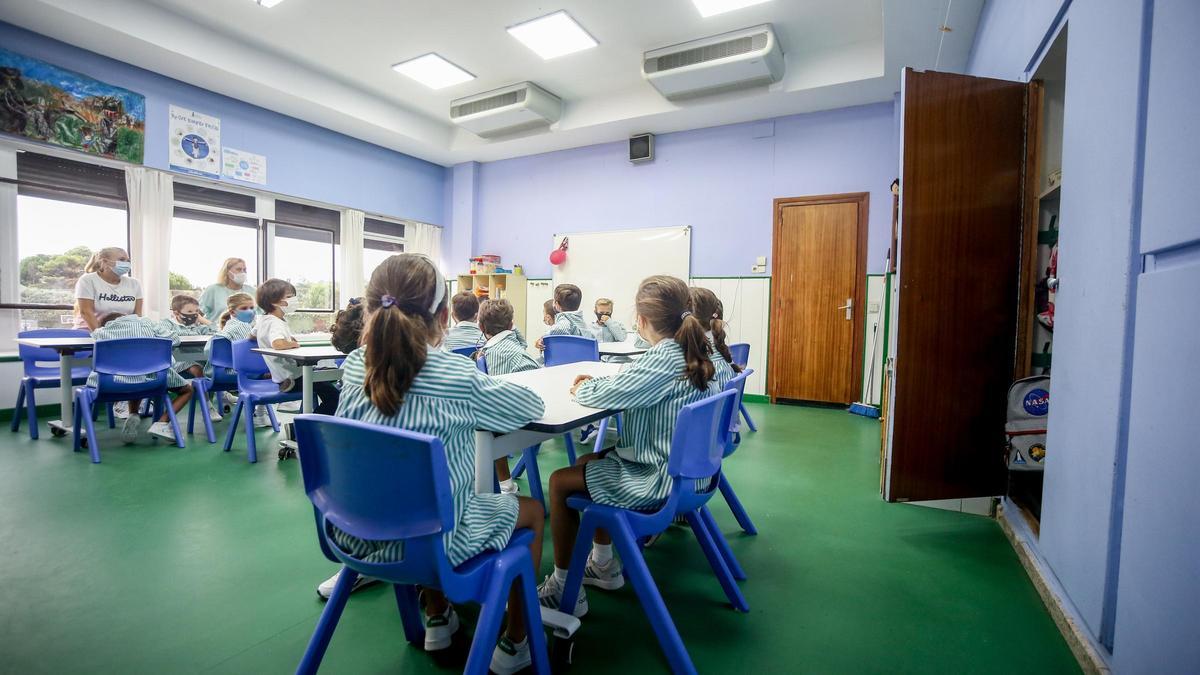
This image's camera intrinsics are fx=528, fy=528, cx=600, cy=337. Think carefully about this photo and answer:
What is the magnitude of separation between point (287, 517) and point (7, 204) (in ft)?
13.7

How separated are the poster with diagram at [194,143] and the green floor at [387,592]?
3186 mm

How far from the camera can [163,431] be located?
3678mm

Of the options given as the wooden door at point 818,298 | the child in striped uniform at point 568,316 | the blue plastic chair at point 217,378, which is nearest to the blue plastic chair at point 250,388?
the blue plastic chair at point 217,378

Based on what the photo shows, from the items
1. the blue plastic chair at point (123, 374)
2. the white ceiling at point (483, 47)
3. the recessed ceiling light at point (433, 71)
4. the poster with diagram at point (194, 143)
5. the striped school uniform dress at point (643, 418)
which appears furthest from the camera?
the recessed ceiling light at point (433, 71)

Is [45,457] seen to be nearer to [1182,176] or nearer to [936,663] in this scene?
[936,663]

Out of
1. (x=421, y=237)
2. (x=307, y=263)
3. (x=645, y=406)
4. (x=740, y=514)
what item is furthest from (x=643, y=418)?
(x=421, y=237)

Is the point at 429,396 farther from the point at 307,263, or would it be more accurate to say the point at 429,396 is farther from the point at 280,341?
the point at 307,263

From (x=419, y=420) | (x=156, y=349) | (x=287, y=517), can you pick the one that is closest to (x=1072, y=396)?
(x=419, y=420)

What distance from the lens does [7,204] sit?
4184 mm

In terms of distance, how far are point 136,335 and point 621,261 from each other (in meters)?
4.51

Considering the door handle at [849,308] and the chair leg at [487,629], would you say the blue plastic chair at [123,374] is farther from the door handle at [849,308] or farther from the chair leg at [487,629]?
the door handle at [849,308]

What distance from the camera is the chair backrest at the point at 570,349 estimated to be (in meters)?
3.36

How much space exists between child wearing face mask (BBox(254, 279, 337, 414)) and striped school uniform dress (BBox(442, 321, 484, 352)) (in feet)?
2.71

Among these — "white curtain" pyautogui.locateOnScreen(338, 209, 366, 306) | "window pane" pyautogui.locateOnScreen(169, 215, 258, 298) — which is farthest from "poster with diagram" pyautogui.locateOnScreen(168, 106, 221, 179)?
"white curtain" pyautogui.locateOnScreen(338, 209, 366, 306)
